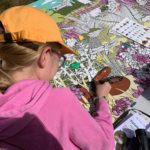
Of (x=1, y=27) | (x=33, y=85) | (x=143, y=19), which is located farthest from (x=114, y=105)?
(x=143, y=19)

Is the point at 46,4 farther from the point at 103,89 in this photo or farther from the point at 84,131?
the point at 84,131

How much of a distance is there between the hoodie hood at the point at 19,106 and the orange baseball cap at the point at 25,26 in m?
0.17

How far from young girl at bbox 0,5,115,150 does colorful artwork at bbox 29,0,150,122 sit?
1.00 ft

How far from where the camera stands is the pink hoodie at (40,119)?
454 mm

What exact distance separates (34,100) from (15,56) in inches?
7.4

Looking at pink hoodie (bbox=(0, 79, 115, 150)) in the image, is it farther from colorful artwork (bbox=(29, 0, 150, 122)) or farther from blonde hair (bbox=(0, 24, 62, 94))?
colorful artwork (bbox=(29, 0, 150, 122))

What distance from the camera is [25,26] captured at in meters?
0.52

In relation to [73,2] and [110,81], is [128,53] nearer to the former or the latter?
[110,81]

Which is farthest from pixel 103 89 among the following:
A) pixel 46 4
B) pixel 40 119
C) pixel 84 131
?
pixel 46 4

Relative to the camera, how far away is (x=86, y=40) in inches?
46.5

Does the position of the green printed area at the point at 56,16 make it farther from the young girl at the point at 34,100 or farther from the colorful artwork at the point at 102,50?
the young girl at the point at 34,100

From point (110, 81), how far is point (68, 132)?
1.69 feet

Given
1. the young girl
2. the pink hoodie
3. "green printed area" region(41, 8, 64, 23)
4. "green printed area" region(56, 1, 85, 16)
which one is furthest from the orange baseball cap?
"green printed area" region(56, 1, 85, 16)

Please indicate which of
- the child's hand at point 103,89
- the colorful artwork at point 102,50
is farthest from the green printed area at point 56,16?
the child's hand at point 103,89
